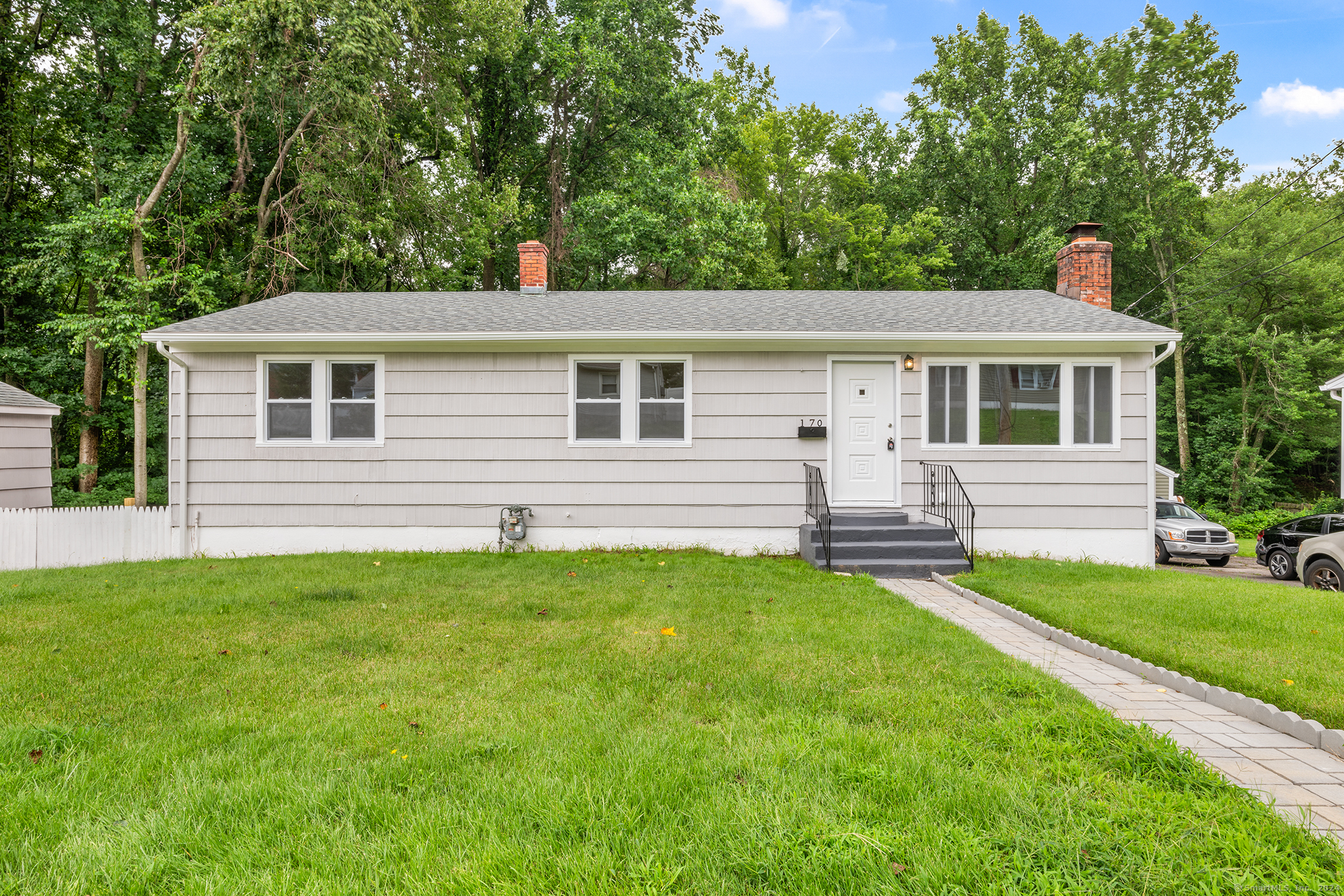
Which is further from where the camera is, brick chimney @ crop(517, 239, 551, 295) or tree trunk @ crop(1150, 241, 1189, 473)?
tree trunk @ crop(1150, 241, 1189, 473)

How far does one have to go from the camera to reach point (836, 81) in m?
20.6

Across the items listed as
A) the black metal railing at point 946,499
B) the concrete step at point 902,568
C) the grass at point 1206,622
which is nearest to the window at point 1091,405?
the black metal railing at point 946,499

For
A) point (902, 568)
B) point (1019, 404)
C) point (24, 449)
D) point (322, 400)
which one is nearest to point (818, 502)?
point (902, 568)

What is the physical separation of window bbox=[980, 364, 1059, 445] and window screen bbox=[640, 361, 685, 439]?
3.88m

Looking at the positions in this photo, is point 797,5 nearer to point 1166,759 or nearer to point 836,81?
point 836,81

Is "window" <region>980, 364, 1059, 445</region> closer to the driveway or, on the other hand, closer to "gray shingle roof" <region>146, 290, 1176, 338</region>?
"gray shingle roof" <region>146, 290, 1176, 338</region>

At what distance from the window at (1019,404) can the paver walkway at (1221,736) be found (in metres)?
4.29

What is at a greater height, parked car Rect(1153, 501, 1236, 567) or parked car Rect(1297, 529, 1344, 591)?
parked car Rect(1297, 529, 1344, 591)

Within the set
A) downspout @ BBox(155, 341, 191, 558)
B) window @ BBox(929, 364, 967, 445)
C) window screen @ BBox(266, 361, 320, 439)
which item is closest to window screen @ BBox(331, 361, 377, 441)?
window screen @ BBox(266, 361, 320, 439)

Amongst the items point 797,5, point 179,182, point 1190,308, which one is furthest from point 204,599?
point 1190,308

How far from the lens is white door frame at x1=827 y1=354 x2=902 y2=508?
8227 mm

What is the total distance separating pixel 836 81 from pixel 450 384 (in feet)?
60.2

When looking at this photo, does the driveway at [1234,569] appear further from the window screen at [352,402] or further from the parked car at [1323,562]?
the window screen at [352,402]

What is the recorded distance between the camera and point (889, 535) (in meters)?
7.48
